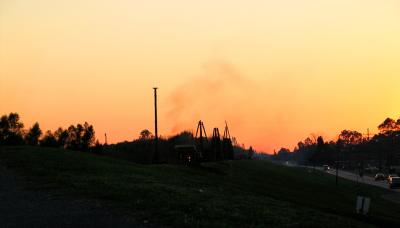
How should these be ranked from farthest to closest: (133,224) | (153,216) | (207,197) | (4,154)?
(4,154), (207,197), (153,216), (133,224)

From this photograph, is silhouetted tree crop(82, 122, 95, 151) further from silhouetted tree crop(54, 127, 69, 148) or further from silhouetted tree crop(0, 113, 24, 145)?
silhouetted tree crop(0, 113, 24, 145)

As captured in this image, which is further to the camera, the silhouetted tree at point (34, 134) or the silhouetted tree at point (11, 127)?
the silhouetted tree at point (34, 134)

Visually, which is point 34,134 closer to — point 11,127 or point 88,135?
point 11,127

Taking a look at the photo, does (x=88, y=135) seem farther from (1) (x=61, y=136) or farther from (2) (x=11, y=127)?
(2) (x=11, y=127)

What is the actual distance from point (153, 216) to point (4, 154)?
2129cm

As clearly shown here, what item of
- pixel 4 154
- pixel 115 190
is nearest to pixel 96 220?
pixel 115 190

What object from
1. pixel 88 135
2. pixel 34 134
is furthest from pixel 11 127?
pixel 88 135

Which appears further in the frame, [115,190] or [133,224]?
[115,190]

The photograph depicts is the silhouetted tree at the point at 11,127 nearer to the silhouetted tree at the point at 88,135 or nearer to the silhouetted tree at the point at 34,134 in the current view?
the silhouetted tree at the point at 34,134

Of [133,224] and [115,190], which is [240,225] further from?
[115,190]

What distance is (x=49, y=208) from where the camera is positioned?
15.9 m

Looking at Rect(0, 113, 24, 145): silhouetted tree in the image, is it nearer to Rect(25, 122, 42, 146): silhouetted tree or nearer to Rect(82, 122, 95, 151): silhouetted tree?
Rect(25, 122, 42, 146): silhouetted tree

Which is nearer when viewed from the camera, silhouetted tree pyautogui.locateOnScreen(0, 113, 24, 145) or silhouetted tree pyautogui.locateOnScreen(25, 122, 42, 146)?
silhouetted tree pyautogui.locateOnScreen(0, 113, 24, 145)

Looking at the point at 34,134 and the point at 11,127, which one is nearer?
the point at 11,127
